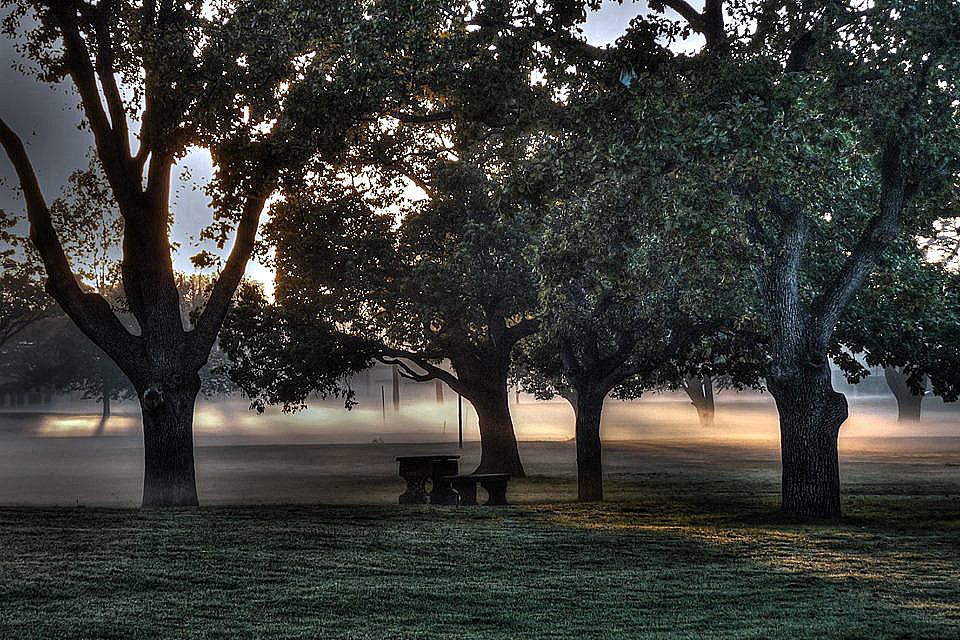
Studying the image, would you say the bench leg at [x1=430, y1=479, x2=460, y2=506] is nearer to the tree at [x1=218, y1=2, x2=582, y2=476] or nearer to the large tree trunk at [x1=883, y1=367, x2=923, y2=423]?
the tree at [x1=218, y1=2, x2=582, y2=476]

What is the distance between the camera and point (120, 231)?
98.6 ft

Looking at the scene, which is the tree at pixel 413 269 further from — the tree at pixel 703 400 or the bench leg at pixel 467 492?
the tree at pixel 703 400

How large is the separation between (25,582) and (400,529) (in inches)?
207

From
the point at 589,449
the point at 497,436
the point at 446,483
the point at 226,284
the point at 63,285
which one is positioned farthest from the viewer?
the point at 497,436

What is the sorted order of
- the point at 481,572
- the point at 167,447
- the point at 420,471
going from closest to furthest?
the point at 481,572
the point at 167,447
the point at 420,471

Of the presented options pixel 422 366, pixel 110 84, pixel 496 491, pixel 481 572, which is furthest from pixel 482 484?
pixel 422 366

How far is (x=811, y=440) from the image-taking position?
17.4 metres

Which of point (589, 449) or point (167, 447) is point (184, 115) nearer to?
point (167, 447)

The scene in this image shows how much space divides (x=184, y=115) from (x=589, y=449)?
36.0 feet

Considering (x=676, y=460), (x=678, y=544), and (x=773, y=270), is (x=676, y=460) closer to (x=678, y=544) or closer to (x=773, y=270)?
(x=773, y=270)

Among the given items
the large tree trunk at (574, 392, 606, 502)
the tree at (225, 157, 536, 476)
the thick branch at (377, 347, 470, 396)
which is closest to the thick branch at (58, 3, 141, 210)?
the tree at (225, 157, 536, 476)

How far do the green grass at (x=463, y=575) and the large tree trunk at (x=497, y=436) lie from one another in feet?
46.0

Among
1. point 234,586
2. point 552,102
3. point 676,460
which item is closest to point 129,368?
point 552,102

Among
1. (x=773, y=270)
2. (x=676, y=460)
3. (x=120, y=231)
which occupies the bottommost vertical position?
(x=676, y=460)
